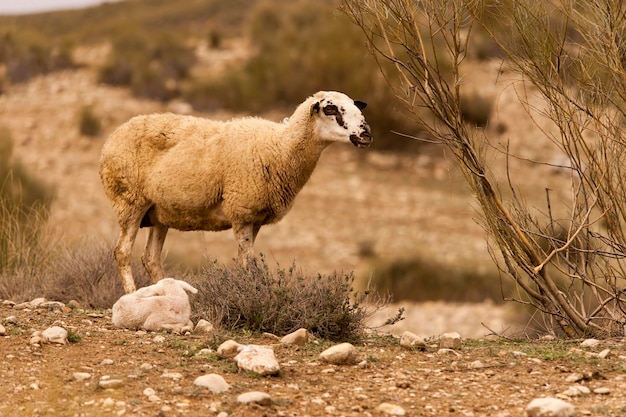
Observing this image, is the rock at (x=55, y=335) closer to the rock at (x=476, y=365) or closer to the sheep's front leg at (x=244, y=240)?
the sheep's front leg at (x=244, y=240)

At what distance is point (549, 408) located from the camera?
18.9 ft

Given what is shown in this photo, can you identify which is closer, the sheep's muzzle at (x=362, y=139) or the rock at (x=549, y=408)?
the rock at (x=549, y=408)

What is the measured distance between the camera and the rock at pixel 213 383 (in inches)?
248

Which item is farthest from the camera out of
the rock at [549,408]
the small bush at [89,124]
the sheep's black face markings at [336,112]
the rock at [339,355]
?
the small bush at [89,124]

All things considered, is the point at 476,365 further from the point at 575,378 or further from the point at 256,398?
the point at 256,398

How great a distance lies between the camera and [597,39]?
862 cm

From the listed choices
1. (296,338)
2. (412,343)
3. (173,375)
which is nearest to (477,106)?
(412,343)

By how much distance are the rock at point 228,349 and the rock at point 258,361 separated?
0.22m

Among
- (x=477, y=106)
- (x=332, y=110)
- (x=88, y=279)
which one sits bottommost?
(x=88, y=279)

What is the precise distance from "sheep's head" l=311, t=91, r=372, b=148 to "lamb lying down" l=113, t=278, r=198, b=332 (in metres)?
2.23

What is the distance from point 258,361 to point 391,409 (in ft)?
3.59

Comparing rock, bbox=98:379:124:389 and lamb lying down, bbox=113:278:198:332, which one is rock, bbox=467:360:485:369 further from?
rock, bbox=98:379:124:389

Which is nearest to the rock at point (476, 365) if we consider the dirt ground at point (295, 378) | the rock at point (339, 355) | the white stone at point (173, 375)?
the dirt ground at point (295, 378)

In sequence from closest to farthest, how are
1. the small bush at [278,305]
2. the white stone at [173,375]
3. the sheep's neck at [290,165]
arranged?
1. the white stone at [173,375]
2. the small bush at [278,305]
3. the sheep's neck at [290,165]
